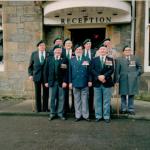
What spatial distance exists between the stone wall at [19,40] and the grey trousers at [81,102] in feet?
13.3

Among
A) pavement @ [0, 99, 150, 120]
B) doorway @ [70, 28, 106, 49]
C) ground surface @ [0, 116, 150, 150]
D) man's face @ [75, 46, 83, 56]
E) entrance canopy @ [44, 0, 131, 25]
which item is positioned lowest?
ground surface @ [0, 116, 150, 150]

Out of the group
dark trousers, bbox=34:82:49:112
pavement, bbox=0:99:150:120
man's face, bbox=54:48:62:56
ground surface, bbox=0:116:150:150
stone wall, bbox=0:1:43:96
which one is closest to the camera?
ground surface, bbox=0:116:150:150

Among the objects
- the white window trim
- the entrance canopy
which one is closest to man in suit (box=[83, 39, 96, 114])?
the entrance canopy

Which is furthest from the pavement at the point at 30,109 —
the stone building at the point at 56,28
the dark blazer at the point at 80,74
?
the stone building at the point at 56,28

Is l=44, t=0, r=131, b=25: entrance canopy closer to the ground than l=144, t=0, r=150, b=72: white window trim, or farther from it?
farther from it

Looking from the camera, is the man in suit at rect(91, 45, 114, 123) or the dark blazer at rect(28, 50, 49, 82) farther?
the dark blazer at rect(28, 50, 49, 82)

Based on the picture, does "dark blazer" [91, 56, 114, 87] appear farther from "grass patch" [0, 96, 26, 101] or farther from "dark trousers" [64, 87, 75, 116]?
"grass patch" [0, 96, 26, 101]

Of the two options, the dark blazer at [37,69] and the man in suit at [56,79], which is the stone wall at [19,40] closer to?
the dark blazer at [37,69]

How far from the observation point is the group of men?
9.16 meters

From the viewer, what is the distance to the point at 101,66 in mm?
9133

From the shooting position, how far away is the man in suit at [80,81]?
9203 millimetres

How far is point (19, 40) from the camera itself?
1305cm

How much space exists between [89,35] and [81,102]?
463cm

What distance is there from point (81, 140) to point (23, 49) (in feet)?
20.6
